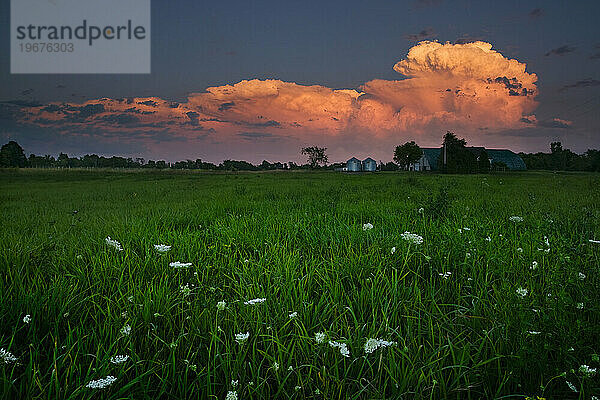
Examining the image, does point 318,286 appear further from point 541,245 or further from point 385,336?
point 541,245

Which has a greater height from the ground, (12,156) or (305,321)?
(12,156)

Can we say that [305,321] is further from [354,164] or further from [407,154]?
[354,164]

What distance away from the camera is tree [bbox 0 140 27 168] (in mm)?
34469

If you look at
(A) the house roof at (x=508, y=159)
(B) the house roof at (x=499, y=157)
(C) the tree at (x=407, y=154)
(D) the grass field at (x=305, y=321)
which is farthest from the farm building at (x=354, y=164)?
(D) the grass field at (x=305, y=321)

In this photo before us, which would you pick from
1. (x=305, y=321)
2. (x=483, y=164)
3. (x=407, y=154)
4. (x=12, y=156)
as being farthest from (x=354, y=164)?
(x=305, y=321)

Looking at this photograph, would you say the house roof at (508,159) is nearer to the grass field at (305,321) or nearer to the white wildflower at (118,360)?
the grass field at (305,321)

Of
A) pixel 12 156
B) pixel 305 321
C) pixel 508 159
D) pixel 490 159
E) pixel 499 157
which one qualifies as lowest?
pixel 305 321

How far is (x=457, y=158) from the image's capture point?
174ft

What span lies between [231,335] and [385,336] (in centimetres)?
106

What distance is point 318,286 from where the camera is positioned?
3.16 metres

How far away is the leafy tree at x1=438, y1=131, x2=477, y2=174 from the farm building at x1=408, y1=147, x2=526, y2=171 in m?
25.9

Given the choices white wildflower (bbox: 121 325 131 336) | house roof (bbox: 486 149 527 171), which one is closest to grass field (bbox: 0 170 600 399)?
white wildflower (bbox: 121 325 131 336)

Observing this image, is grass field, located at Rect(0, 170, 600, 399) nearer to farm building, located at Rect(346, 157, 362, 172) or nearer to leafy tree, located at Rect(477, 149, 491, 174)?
leafy tree, located at Rect(477, 149, 491, 174)

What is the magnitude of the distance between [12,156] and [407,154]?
76.0 metres
